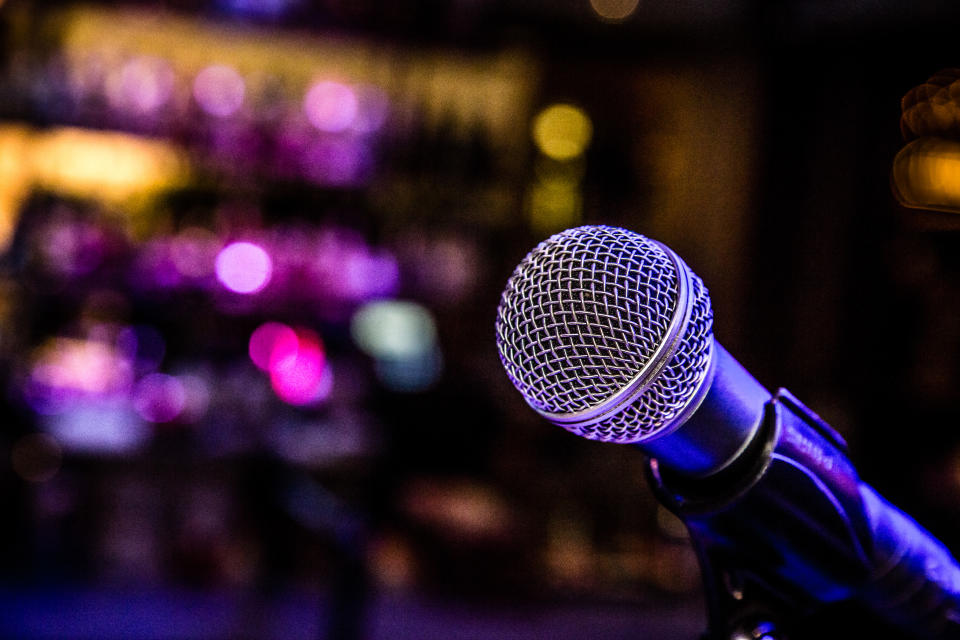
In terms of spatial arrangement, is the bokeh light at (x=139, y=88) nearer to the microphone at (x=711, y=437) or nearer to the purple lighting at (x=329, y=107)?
the purple lighting at (x=329, y=107)

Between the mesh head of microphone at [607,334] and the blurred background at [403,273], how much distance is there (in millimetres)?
2473

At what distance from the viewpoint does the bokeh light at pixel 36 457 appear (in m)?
3.42

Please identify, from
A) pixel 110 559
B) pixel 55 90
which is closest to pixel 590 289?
pixel 110 559

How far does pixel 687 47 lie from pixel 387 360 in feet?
7.01

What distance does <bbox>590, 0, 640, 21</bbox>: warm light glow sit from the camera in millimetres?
4180

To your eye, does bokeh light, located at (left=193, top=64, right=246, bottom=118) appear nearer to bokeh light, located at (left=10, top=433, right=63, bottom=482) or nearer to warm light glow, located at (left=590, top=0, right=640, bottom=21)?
bokeh light, located at (left=10, top=433, right=63, bottom=482)

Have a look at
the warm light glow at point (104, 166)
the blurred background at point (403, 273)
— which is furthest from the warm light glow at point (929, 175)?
the warm light glow at point (104, 166)

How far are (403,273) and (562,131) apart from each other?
123cm

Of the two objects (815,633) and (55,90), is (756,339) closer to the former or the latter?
(55,90)

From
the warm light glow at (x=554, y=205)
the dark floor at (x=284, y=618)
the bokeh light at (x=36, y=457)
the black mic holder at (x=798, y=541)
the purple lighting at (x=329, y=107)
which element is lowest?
the dark floor at (x=284, y=618)

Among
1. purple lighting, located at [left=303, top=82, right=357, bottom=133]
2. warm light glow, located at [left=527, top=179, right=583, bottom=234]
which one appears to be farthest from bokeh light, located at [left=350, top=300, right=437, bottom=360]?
purple lighting, located at [left=303, top=82, right=357, bottom=133]

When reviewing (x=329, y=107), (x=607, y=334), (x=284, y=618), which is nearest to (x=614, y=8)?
(x=329, y=107)

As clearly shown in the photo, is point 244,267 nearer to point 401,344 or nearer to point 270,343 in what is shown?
point 270,343

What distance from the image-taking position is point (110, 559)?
11.3 ft
